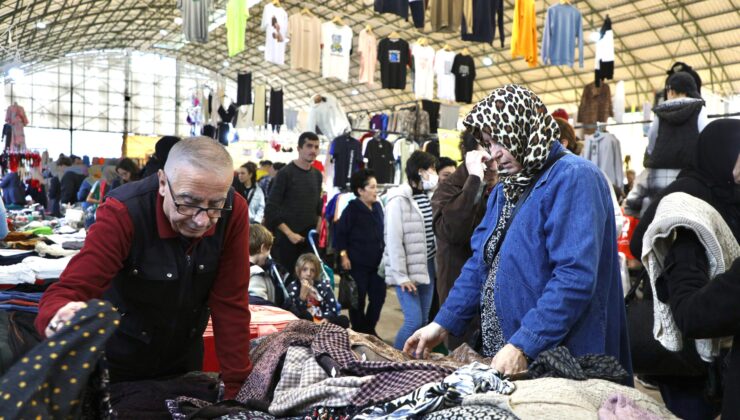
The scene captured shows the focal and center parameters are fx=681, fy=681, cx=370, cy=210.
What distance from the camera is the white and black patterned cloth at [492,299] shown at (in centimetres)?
212

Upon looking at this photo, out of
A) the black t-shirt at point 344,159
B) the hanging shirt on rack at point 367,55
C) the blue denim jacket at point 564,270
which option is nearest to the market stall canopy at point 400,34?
the hanging shirt on rack at point 367,55

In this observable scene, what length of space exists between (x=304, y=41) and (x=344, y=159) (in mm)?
2185

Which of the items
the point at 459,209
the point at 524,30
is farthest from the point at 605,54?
the point at 459,209

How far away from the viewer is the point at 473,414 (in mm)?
1368

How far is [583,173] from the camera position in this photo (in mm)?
1950

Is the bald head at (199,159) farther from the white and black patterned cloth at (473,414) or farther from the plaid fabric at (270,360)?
the white and black patterned cloth at (473,414)

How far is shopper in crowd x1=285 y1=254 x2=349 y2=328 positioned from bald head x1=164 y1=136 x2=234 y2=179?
9.77ft

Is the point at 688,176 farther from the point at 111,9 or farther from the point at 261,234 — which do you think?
the point at 111,9

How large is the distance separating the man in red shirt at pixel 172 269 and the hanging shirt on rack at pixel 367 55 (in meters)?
8.89

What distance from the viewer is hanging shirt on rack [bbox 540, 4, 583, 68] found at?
9.97 meters

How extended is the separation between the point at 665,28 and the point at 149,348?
66.8ft

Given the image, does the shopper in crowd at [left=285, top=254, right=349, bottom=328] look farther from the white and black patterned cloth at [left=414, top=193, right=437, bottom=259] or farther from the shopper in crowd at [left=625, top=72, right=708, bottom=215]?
the shopper in crowd at [left=625, top=72, right=708, bottom=215]

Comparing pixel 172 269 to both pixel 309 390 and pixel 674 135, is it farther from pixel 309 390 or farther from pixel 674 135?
pixel 674 135

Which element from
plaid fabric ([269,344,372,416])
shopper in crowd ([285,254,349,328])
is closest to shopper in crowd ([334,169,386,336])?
shopper in crowd ([285,254,349,328])
